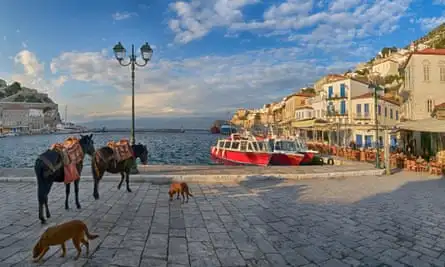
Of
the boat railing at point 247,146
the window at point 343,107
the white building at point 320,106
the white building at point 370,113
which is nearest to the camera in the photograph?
the boat railing at point 247,146

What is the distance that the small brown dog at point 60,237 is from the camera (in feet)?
12.7

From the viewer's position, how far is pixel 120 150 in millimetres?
8492

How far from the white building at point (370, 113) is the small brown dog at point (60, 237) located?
3176 centimetres

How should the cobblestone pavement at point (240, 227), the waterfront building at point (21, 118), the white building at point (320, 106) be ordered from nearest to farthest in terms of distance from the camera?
the cobblestone pavement at point (240, 227) < the white building at point (320, 106) < the waterfront building at point (21, 118)

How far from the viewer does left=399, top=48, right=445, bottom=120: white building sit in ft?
75.6

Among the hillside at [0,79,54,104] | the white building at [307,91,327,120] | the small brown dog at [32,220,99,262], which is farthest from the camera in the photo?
the hillside at [0,79,54,104]

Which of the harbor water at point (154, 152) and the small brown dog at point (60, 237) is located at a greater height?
the small brown dog at point (60, 237)

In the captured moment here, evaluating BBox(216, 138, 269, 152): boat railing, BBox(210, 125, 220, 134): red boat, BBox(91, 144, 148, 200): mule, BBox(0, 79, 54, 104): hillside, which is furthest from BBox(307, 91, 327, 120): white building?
BBox(0, 79, 54, 104): hillside

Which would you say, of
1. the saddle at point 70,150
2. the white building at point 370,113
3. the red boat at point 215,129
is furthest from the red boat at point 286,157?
the red boat at point 215,129

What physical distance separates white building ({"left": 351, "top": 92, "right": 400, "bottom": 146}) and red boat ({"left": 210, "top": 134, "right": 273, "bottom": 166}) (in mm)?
14409

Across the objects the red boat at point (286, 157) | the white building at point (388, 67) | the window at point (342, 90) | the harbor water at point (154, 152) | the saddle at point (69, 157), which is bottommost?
the harbor water at point (154, 152)

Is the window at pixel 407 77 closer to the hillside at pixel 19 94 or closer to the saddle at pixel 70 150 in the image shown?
the saddle at pixel 70 150

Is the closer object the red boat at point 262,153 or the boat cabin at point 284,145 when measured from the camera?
the red boat at point 262,153

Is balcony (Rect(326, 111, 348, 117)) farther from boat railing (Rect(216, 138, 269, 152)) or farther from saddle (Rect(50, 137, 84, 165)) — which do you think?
saddle (Rect(50, 137, 84, 165))
